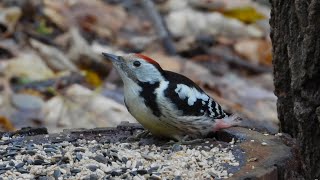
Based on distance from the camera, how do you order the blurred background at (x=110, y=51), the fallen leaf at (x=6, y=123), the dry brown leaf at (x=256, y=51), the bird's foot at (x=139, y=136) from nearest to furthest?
1. the bird's foot at (x=139, y=136)
2. the fallen leaf at (x=6, y=123)
3. the blurred background at (x=110, y=51)
4. the dry brown leaf at (x=256, y=51)

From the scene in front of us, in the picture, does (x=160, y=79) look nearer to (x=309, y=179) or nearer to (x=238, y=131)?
(x=238, y=131)

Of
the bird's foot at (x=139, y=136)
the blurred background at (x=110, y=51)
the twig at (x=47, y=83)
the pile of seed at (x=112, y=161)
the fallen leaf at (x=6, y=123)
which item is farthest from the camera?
the twig at (x=47, y=83)

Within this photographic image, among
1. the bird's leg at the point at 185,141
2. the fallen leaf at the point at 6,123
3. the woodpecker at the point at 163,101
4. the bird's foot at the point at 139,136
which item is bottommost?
the bird's leg at the point at 185,141

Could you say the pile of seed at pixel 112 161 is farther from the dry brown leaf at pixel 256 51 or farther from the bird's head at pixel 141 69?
the dry brown leaf at pixel 256 51

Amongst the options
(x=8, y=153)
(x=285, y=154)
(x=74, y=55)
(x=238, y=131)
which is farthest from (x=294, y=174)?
(x=74, y=55)

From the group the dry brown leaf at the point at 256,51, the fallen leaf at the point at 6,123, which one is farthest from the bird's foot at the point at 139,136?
the dry brown leaf at the point at 256,51

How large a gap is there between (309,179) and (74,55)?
3687mm

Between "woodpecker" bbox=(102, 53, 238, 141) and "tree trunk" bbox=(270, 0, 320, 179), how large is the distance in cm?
49

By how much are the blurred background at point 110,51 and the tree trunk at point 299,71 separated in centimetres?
134

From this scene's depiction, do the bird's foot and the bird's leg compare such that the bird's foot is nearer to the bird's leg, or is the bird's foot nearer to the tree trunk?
the bird's leg

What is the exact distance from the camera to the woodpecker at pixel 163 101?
14.1ft

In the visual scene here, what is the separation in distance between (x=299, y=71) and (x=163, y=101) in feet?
2.56

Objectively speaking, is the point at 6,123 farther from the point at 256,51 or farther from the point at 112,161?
the point at 256,51

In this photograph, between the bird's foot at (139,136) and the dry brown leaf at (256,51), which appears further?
the dry brown leaf at (256,51)
